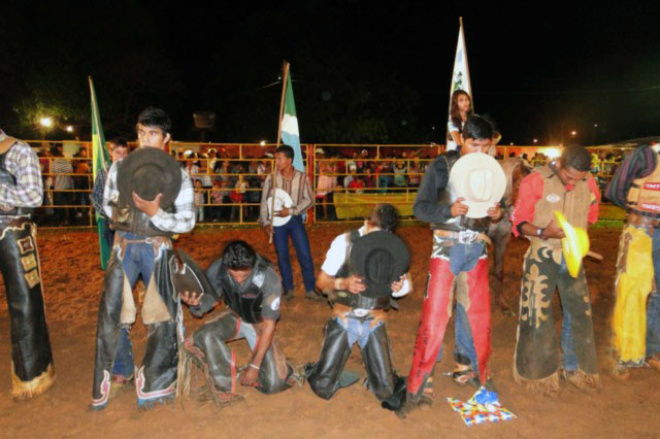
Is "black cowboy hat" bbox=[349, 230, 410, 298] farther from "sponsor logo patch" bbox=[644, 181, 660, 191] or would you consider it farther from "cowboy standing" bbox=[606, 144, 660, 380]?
"sponsor logo patch" bbox=[644, 181, 660, 191]

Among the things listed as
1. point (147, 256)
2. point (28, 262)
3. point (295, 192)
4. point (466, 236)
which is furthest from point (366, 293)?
point (295, 192)

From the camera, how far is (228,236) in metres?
10.1

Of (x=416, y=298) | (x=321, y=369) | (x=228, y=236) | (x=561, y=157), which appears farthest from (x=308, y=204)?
(x=228, y=236)

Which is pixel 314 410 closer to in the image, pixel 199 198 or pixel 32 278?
pixel 32 278

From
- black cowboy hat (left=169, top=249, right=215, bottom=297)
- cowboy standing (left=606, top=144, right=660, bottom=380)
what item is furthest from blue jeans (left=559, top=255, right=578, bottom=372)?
black cowboy hat (left=169, top=249, right=215, bottom=297)

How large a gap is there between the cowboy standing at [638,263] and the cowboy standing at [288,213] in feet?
10.2

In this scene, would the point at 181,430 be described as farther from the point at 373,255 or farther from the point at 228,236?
the point at 228,236

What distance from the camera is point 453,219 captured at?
3354 millimetres

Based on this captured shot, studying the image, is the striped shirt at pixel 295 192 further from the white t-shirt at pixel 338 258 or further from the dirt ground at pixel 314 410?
the white t-shirt at pixel 338 258

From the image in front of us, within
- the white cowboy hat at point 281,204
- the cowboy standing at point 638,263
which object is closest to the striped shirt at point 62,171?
the white cowboy hat at point 281,204

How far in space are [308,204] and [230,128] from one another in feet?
75.1

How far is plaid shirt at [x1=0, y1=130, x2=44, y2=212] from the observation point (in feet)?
10.5

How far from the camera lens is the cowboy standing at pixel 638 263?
3867mm

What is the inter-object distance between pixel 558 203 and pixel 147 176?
2.86m
